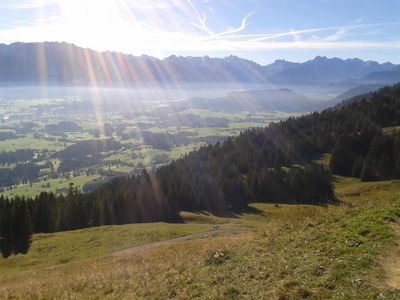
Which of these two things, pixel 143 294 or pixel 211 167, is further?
pixel 211 167

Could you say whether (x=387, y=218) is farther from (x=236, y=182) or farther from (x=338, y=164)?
(x=338, y=164)

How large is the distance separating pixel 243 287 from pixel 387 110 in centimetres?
18807

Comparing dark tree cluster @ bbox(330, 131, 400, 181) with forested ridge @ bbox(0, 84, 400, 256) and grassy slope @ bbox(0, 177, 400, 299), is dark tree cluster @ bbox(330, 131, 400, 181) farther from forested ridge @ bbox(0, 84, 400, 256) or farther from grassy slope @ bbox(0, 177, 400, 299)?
grassy slope @ bbox(0, 177, 400, 299)

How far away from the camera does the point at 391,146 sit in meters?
134

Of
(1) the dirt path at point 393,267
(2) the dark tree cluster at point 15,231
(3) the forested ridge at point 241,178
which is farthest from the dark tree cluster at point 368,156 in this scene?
(1) the dirt path at point 393,267

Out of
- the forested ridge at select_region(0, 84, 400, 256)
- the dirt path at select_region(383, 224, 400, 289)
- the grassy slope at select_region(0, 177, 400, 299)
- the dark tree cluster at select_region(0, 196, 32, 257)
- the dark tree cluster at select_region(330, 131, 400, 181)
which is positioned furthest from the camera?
the dark tree cluster at select_region(330, 131, 400, 181)

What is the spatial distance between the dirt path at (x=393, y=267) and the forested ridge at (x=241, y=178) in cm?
5571

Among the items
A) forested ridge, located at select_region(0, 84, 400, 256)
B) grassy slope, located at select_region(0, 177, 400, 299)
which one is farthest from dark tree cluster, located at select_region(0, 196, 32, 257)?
grassy slope, located at select_region(0, 177, 400, 299)

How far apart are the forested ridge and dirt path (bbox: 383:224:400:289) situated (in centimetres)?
5571

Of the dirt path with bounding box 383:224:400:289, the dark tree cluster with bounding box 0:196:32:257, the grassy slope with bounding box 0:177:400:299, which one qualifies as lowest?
the dark tree cluster with bounding box 0:196:32:257

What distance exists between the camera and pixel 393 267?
15.5 m

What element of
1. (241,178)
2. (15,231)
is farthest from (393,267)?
(241,178)

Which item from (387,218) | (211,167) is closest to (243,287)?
(387,218)

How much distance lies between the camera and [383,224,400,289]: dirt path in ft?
46.1
